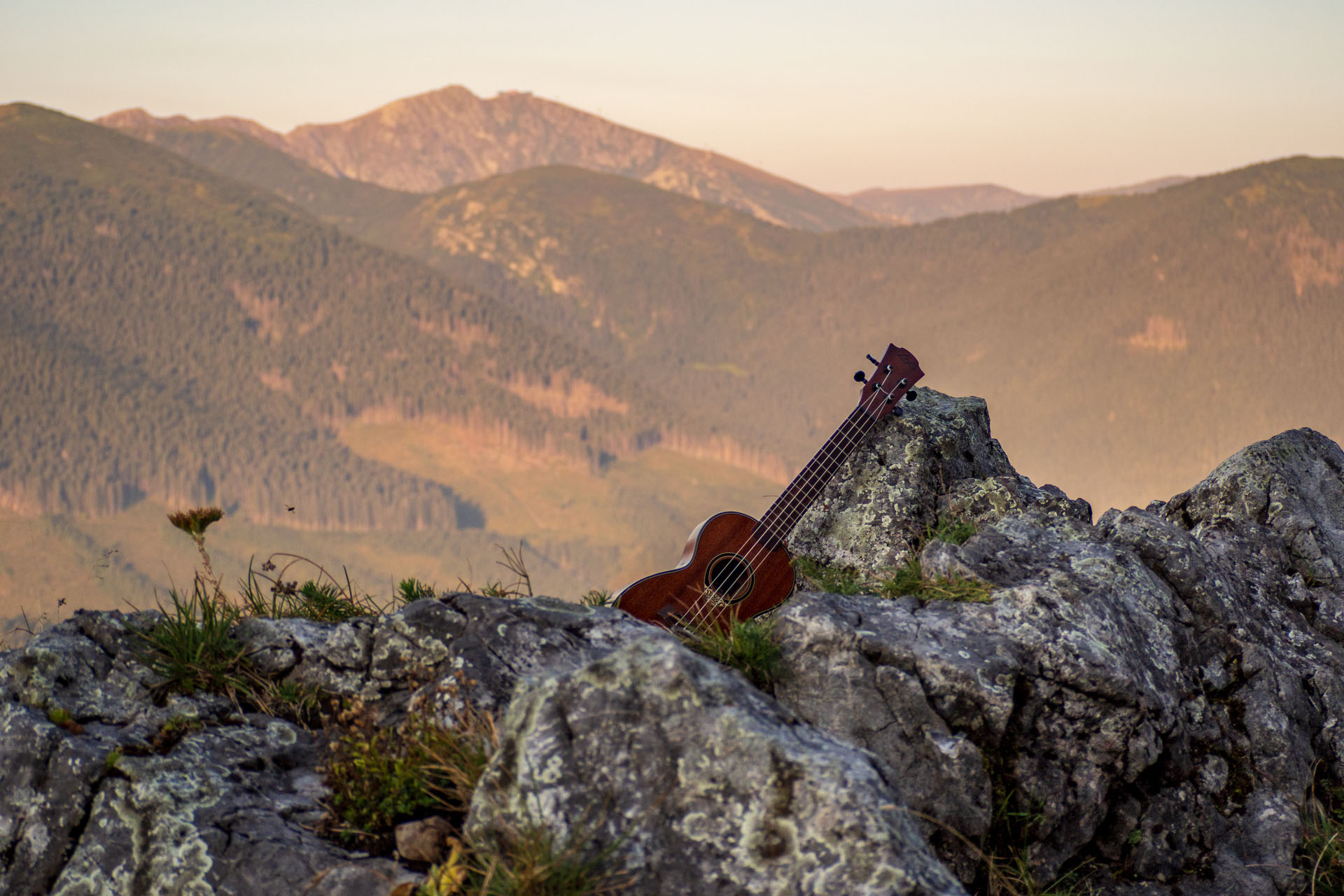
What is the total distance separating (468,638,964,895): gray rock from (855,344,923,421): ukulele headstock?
6002mm

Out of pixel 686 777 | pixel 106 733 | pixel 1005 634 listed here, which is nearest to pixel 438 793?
pixel 686 777

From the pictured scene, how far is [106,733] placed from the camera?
19.9ft

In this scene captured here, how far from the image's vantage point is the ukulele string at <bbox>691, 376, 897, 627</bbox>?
360 inches

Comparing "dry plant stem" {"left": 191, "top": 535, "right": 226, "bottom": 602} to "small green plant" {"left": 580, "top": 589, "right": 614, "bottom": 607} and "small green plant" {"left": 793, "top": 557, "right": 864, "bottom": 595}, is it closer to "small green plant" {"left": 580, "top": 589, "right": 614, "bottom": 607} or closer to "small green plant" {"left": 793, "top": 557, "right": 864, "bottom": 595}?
"small green plant" {"left": 580, "top": 589, "right": 614, "bottom": 607}

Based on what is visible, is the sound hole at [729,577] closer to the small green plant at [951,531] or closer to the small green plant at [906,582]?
the small green plant at [951,531]

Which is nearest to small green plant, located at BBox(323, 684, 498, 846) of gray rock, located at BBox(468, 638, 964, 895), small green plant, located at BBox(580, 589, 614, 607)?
gray rock, located at BBox(468, 638, 964, 895)

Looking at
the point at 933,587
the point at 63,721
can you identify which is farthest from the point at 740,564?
the point at 63,721

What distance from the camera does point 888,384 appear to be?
1080 centimetres

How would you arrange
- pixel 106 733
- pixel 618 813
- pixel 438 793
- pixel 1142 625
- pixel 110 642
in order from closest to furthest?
pixel 618 813 < pixel 438 793 < pixel 106 733 < pixel 110 642 < pixel 1142 625

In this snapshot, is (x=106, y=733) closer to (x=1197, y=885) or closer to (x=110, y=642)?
(x=110, y=642)

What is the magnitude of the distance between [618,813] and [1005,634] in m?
3.10

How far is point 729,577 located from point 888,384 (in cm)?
275

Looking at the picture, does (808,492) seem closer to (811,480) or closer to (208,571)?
(811,480)

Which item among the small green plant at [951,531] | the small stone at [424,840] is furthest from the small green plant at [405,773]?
the small green plant at [951,531]
